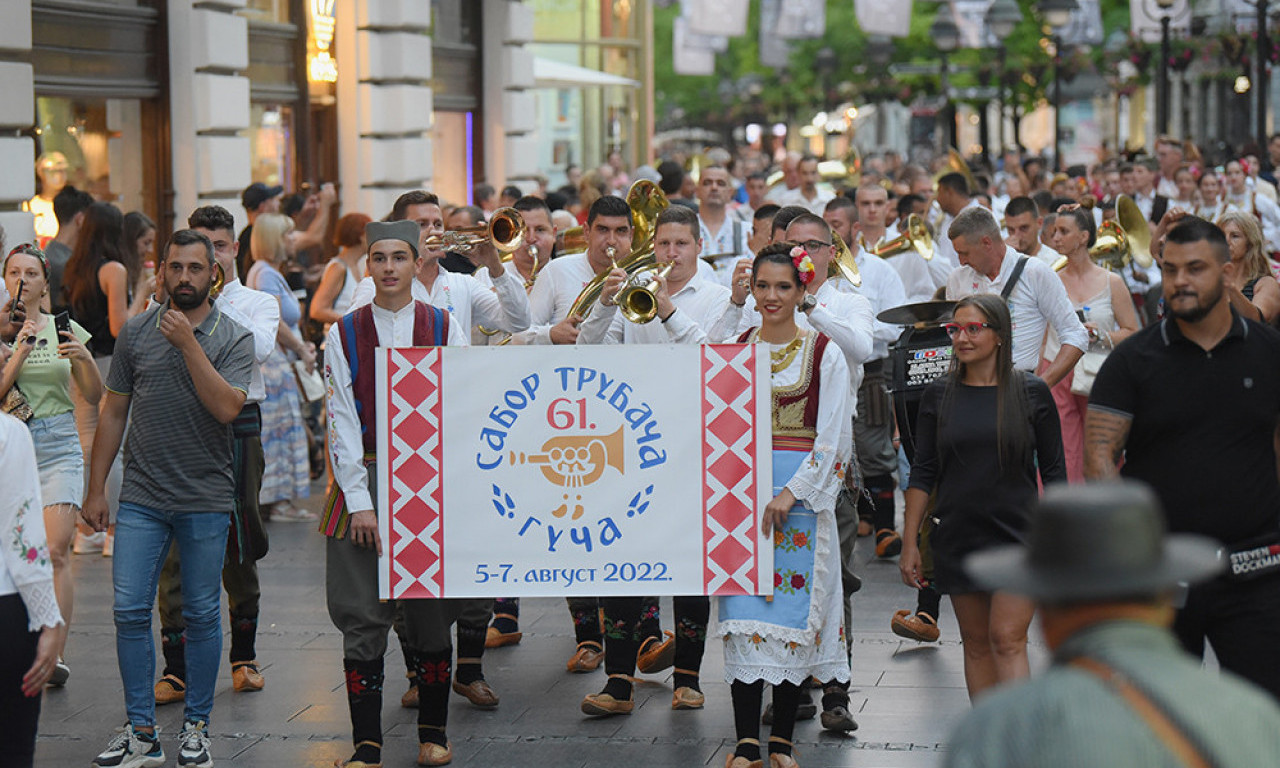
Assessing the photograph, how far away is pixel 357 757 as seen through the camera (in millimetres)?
6625

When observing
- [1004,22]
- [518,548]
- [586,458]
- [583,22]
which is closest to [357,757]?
[518,548]

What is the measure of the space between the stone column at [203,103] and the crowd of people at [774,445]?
5.53m

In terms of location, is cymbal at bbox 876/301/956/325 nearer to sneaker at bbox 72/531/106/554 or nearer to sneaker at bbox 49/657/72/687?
sneaker at bbox 49/657/72/687

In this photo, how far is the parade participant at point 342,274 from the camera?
11.6 metres

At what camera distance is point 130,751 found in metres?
6.70

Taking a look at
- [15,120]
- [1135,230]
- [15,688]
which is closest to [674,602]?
[15,688]

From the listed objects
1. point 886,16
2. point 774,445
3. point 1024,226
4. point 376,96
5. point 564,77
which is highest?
point 886,16

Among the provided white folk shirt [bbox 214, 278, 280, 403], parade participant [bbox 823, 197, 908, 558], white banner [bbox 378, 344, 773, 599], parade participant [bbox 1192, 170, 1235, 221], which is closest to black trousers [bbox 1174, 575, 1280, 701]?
white banner [bbox 378, 344, 773, 599]

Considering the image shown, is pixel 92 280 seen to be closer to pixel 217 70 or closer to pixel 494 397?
pixel 494 397

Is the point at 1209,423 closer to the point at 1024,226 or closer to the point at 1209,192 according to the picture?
the point at 1024,226

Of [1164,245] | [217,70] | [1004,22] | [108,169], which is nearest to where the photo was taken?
[1164,245]

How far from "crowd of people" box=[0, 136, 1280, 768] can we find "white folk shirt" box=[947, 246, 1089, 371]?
0.02 metres

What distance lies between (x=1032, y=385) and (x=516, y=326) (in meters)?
2.71

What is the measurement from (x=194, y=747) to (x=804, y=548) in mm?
2346
